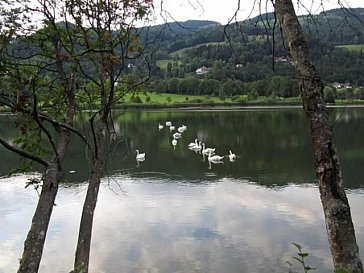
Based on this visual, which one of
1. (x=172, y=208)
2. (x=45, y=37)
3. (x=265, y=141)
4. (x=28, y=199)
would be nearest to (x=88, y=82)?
(x=45, y=37)

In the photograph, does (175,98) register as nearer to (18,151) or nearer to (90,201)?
(90,201)

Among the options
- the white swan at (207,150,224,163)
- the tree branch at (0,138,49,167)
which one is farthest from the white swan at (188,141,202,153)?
the tree branch at (0,138,49,167)

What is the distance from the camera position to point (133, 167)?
81.7 ft

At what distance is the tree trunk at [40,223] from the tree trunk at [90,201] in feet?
2.19

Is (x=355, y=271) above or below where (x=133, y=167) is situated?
above

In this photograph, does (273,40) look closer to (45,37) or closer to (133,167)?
(45,37)

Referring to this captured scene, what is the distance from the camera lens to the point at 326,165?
7.34 ft

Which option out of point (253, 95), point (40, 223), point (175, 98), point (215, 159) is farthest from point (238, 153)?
point (175, 98)

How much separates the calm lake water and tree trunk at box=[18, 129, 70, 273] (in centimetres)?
135

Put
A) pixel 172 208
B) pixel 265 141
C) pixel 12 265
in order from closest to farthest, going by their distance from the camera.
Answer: pixel 12 265
pixel 172 208
pixel 265 141

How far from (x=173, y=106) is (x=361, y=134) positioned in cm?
4082

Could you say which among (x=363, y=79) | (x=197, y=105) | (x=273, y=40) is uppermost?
(x=273, y=40)

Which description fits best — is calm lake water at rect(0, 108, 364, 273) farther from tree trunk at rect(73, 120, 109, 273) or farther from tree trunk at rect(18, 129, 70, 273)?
tree trunk at rect(18, 129, 70, 273)

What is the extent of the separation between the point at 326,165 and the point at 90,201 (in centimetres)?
368
